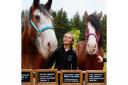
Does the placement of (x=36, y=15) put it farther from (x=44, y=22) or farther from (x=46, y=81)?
(x=46, y=81)

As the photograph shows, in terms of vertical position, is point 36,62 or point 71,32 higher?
point 71,32

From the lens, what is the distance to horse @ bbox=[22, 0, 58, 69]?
212 centimetres

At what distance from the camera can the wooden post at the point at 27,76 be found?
2.13 metres

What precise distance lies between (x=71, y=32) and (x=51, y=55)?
24cm

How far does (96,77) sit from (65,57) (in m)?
0.29

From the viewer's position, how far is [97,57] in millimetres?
2141

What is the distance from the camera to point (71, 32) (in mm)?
2127

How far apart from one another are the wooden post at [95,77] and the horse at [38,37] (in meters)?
0.34

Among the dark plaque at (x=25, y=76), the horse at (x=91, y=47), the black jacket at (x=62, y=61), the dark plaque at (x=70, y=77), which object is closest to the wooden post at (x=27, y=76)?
the dark plaque at (x=25, y=76)

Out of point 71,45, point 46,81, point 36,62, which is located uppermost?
point 71,45

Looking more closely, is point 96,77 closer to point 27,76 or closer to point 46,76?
point 46,76

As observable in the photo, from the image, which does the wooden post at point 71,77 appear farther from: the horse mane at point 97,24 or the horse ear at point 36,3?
the horse ear at point 36,3
